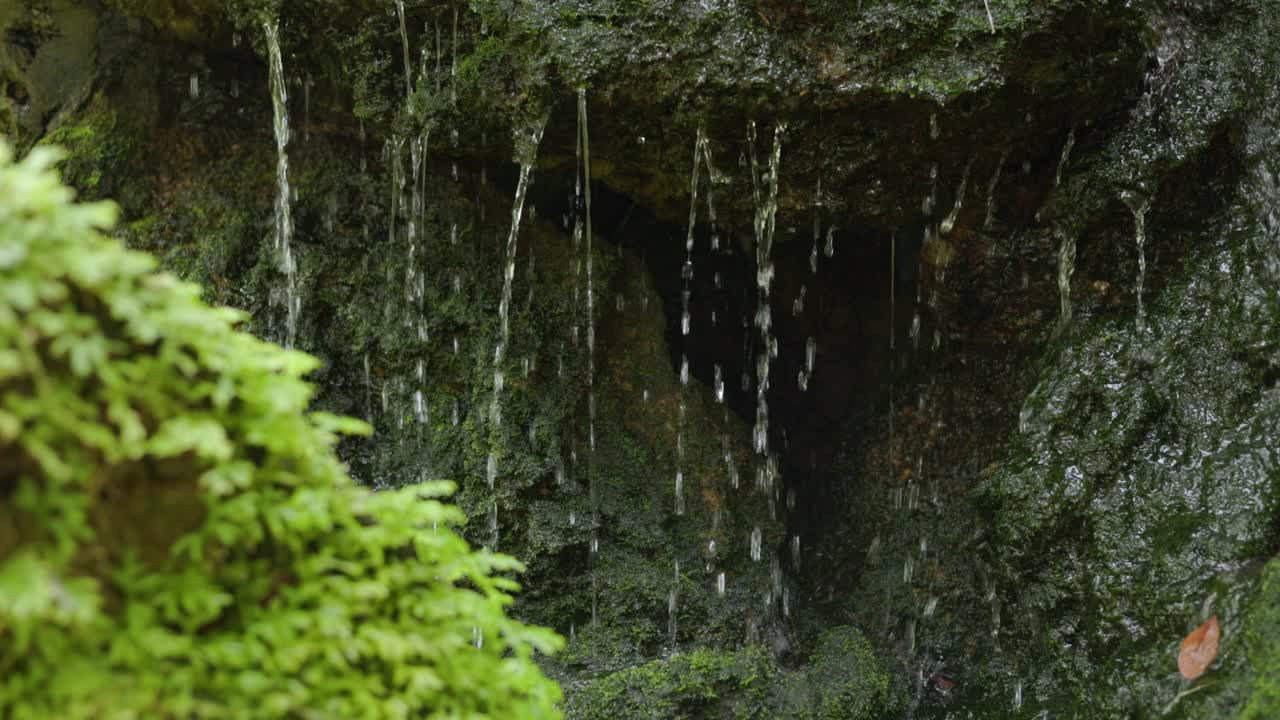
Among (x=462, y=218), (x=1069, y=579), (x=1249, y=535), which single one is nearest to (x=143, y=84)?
(x=462, y=218)

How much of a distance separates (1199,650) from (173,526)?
3.34 metres

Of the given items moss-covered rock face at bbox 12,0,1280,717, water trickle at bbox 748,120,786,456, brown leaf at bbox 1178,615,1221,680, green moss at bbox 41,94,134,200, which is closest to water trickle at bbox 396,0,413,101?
moss-covered rock face at bbox 12,0,1280,717

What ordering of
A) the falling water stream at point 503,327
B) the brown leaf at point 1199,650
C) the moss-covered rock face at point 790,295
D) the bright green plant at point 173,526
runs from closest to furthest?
the bright green plant at point 173,526
the brown leaf at point 1199,650
the moss-covered rock face at point 790,295
the falling water stream at point 503,327

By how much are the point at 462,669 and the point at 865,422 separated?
422cm

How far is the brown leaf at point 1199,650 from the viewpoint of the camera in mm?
3402

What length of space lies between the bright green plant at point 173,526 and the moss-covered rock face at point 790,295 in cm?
259

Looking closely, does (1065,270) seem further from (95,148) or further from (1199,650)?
(95,148)

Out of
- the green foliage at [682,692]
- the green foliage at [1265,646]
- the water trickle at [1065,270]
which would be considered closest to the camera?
the green foliage at [1265,646]

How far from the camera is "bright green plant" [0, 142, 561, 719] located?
56.1 inches

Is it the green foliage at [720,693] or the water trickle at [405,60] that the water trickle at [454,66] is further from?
the green foliage at [720,693]

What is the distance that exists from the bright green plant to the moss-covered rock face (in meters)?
2.59

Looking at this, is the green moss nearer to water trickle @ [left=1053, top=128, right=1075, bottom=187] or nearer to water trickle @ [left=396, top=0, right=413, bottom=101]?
water trickle @ [left=396, top=0, right=413, bottom=101]

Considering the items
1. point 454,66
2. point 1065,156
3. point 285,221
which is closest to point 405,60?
point 454,66

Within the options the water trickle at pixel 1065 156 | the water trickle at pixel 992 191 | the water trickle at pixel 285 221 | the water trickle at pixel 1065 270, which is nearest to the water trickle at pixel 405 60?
the water trickle at pixel 285 221
